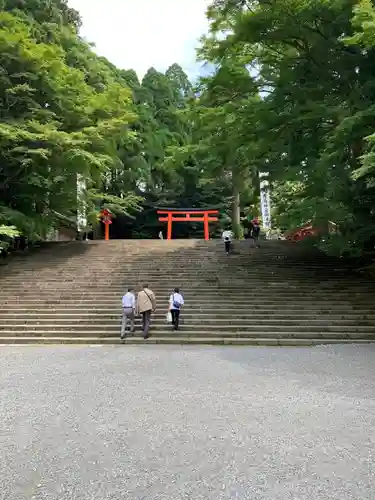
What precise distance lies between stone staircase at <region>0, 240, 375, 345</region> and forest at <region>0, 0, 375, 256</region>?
1.53 meters

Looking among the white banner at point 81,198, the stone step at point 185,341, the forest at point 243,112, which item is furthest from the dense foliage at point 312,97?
the white banner at point 81,198

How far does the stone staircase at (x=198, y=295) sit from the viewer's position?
11242 mm

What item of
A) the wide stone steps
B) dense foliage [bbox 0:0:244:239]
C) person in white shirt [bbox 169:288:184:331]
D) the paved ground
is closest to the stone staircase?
the wide stone steps

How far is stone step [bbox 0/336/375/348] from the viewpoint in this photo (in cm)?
1055

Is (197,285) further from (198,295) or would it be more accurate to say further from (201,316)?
(201,316)

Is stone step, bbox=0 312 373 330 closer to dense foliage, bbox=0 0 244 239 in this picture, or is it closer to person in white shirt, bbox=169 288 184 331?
person in white shirt, bbox=169 288 184 331

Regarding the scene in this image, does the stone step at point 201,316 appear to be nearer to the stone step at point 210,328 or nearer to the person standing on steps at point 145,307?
the stone step at point 210,328

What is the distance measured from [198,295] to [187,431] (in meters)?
9.54

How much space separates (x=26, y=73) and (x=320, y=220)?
11.7 m

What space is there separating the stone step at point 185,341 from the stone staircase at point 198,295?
0.02 metres

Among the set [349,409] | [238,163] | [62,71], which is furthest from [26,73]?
[349,409]

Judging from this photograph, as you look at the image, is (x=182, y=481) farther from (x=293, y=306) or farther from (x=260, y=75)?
(x=260, y=75)

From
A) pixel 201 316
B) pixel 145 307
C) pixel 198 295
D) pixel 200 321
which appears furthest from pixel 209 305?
pixel 145 307

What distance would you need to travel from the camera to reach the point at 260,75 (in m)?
15.5
